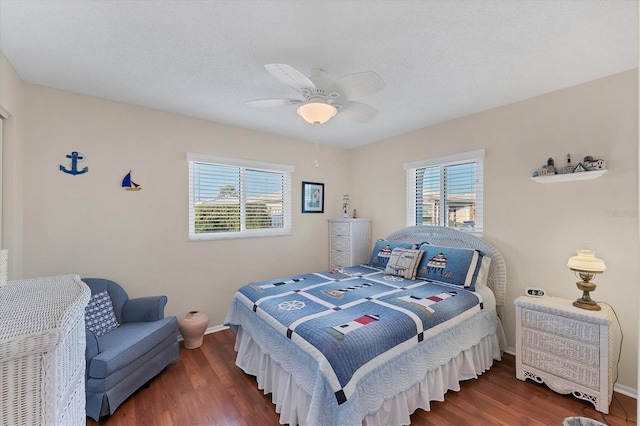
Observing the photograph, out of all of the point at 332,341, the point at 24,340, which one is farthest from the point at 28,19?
the point at 332,341

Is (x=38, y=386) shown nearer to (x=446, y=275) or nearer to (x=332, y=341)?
(x=332, y=341)

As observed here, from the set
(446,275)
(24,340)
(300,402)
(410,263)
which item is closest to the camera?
(24,340)

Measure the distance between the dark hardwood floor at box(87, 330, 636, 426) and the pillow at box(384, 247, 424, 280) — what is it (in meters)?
1.07

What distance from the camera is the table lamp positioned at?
2058 mm

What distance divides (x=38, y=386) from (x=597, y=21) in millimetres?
2915

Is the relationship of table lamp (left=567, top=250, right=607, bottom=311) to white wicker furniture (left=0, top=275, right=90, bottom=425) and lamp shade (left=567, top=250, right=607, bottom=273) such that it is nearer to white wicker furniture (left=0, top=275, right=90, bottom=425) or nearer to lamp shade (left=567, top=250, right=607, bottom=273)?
lamp shade (left=567, top=250, right=607, bottom=273)

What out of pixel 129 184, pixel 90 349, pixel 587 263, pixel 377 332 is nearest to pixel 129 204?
pixel 129 184

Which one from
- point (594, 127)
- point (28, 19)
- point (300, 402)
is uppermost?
point (28, 19)

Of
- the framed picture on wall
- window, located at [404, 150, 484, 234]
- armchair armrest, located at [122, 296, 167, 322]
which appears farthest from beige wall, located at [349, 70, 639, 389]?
armchair armrest, located at [122, 296, 167, 322]

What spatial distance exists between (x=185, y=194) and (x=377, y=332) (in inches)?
103

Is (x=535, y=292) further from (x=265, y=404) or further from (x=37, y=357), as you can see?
(x=37, y=357)

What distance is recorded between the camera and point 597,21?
1560 mm

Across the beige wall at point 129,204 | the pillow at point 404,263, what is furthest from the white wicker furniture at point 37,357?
the pillow at point 404,263

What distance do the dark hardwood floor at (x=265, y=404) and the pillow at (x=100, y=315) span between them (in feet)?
1.99
